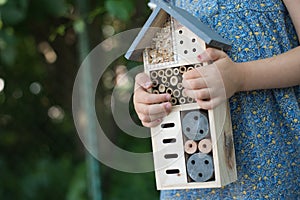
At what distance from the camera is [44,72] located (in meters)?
2.78

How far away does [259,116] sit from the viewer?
1.12 meters

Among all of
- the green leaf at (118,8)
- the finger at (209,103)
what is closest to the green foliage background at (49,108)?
the green leaf at (118,8)

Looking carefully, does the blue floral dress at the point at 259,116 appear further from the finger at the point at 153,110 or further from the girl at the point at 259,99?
the finger at the point at 153,110

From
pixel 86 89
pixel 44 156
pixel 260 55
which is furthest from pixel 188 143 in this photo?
pixel 44 156

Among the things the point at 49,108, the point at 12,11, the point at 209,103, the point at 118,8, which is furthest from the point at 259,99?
the point at 49,108

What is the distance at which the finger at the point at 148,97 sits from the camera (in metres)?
1.07

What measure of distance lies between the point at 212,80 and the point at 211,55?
0.04 meters

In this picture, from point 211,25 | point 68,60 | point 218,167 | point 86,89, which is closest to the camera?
point 218,167

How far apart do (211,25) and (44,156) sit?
1.82 meters

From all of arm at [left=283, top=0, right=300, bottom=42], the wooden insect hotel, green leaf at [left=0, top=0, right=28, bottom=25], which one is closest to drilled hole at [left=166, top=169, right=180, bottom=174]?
the wooden insect hotel

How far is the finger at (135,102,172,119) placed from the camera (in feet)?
3.50

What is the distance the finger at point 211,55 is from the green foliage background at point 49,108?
1.08 metres

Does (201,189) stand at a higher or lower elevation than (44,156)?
lower

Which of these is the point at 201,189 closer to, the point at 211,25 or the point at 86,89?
the point at 211,25
